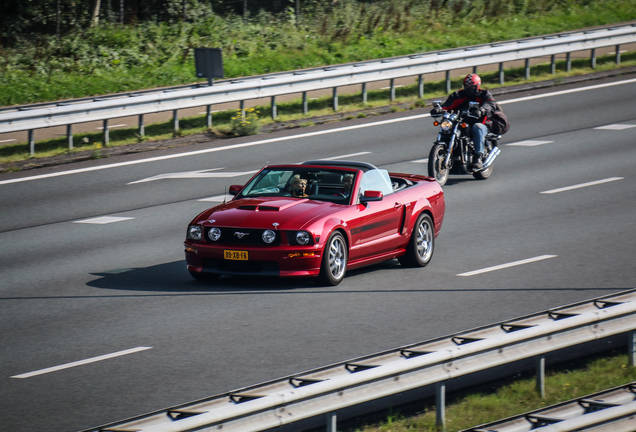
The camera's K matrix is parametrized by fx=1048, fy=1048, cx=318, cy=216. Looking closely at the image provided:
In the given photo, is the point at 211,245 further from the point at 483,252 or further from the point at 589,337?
the point at 589,337

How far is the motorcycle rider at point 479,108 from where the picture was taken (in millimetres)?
18406

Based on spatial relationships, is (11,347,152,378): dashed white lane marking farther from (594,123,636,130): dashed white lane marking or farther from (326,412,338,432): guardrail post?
(594,123,636,130): dashed white lane marking

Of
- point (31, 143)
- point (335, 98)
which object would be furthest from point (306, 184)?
point (335, 98)

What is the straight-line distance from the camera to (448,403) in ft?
24.9

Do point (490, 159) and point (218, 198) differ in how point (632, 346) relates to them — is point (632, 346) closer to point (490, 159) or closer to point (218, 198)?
point (218, 198)

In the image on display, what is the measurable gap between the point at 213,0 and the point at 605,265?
27321 millimetres

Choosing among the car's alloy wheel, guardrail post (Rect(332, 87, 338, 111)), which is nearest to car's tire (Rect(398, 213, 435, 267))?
the car's alloy wheel

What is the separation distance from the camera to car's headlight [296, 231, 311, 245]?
11250mm

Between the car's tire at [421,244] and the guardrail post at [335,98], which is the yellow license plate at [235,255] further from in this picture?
the guardrail post at [335,98]

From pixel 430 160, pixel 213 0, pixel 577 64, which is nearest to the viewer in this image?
pixel 430 160

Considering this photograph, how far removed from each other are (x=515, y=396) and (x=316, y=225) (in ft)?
13.5

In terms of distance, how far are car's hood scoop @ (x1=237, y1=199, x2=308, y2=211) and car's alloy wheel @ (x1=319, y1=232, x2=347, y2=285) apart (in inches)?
25.8

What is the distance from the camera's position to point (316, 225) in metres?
11.3

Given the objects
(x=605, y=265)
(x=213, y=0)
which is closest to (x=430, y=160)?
(x=605, y=265)
